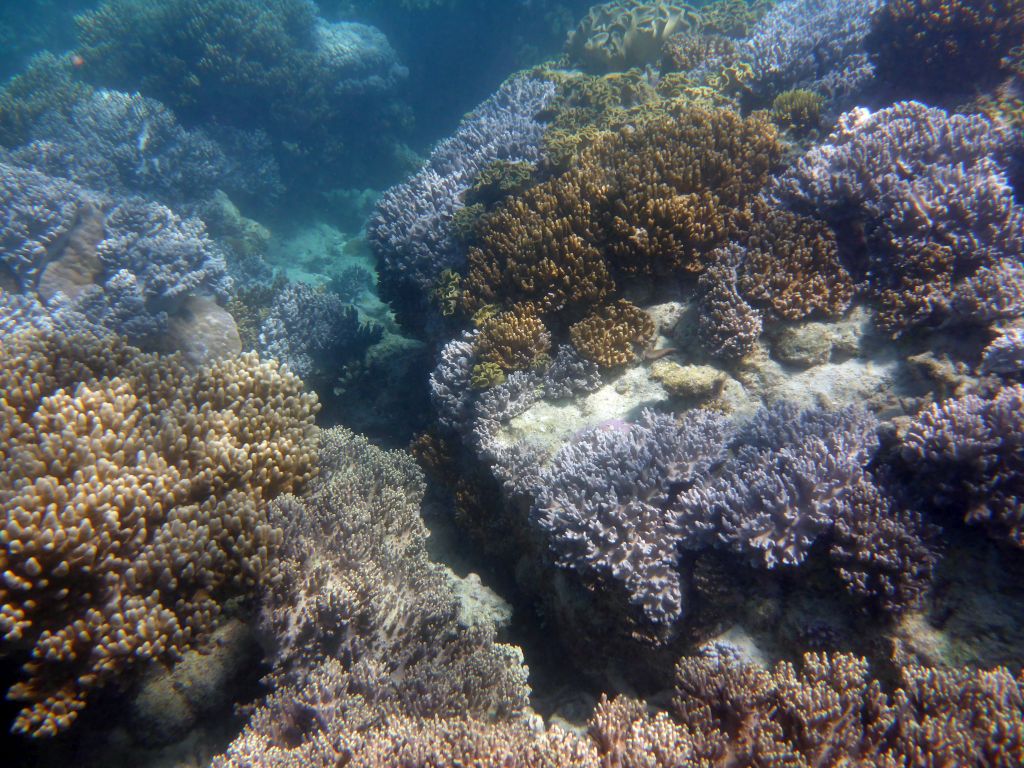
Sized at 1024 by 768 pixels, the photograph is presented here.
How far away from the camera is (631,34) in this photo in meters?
10.1

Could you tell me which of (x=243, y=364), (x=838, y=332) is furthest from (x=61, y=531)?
(x=838, y=332)

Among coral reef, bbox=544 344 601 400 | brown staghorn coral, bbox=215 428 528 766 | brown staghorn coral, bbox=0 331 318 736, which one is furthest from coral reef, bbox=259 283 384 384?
coral reef, bbox=544 344 601 400

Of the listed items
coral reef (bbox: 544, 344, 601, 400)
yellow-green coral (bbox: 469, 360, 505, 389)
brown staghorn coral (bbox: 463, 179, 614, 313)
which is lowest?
coral reef (bbox: 544, 344, 601, 400)

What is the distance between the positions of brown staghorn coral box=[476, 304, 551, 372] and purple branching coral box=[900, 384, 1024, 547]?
130 inches

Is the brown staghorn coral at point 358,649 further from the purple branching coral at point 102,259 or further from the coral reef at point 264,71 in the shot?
the coral reef at point 264,71

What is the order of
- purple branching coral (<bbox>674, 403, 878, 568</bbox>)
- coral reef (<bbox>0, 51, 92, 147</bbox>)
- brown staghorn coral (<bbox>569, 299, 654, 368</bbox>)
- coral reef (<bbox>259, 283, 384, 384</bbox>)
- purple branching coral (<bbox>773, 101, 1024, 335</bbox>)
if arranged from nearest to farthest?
purple branching coral (<bbox>674, 403, 878, 568</bbox>) < purple branching coral (<bbox>773, 101, 1024, 335</bbox>) < brown staghorn coral (<bbox>569, 299, 654, 368</bbox>) < coral reef (<bbox>259, 283, 384, 384</bbox>) < coral reef (<bbox>0, 51, 92, 147</bbox>)

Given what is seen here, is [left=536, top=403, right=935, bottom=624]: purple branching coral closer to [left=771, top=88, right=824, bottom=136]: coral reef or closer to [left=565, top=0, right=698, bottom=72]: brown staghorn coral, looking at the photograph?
[left=771, top=88, right=824, bottom=136]: coral reef

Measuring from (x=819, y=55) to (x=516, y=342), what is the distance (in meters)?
7.57

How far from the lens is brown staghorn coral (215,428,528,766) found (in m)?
3.54

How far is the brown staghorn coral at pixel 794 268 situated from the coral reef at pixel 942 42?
415cm

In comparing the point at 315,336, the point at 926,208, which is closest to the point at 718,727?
the point at 926,208

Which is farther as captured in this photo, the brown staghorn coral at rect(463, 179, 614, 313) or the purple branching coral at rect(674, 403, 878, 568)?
the brown staghorn coral at rect(463, 179, 614, 313)

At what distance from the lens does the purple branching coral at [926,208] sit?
450cm

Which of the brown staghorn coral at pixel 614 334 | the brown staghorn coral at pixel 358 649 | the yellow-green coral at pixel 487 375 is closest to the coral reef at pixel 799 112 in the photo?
the brown staghorn coral at pixel 614 334
